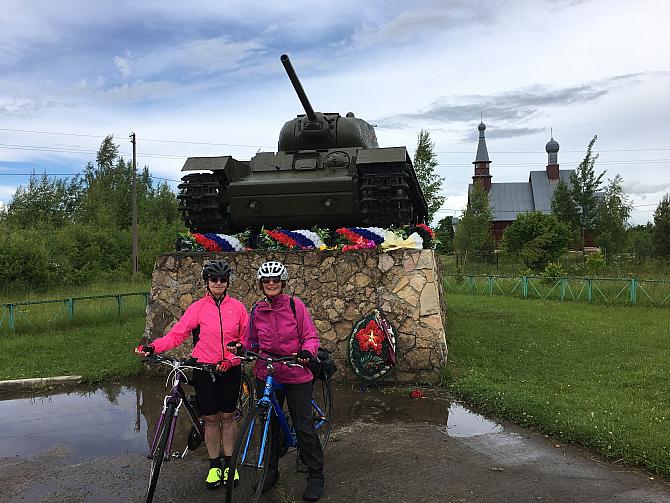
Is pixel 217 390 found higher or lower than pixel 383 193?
lower

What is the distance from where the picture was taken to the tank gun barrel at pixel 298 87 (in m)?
9.55

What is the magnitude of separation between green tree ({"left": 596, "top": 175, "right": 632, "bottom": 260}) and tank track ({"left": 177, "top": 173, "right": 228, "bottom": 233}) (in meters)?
27.4

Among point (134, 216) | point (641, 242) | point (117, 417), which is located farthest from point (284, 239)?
point (641, 242)

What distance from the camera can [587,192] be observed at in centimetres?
3409

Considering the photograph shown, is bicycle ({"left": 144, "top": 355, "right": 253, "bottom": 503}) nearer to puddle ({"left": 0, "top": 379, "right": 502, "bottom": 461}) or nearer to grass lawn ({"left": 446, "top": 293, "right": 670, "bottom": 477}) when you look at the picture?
puddle ({"left": 0, "top": 379, "right": 502, "bottom": 461})

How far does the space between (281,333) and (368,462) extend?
4.74 ft

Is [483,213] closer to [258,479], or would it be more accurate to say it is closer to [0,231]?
[0,231]

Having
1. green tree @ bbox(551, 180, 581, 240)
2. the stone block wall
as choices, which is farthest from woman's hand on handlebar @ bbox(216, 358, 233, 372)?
green tree @ bbox(551, 180, 581, 240)

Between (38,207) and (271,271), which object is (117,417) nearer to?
(271,271)

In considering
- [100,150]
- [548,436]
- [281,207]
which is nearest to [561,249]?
[281,207]

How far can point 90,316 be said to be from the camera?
1279cm

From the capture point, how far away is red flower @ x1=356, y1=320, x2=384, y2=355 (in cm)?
742

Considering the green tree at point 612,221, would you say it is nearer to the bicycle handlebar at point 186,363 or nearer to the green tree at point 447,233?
the green tree at point 447,233

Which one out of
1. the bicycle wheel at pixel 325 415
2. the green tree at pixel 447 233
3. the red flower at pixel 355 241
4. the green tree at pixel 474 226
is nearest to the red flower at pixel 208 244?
the red flower at pixel 355 241
